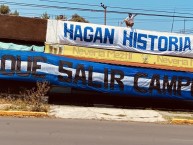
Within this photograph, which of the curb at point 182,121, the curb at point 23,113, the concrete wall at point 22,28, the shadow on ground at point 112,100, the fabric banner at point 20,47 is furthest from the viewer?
the concrete wall at point 22,28

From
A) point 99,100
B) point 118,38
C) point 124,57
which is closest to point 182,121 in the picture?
point 99,100

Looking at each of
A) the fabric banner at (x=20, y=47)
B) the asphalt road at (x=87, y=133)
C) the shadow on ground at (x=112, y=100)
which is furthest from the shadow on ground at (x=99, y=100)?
the asphalt road at (x=87, y=133)

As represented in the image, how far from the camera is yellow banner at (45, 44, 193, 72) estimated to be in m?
19.2

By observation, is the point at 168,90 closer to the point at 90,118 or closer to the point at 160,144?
the point at 90,118

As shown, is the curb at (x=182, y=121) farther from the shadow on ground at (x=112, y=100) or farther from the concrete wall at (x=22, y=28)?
the concrete wall at (x=22, y=28)

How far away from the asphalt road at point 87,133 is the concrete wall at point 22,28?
710cm

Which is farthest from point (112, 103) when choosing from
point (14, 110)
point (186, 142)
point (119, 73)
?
point (186, 142)

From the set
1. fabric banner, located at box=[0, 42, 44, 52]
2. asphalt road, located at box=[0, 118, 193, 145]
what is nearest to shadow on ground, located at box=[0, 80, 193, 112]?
fabric banner, located at box=[0, 42, 44, 52]

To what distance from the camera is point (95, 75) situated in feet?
58.3

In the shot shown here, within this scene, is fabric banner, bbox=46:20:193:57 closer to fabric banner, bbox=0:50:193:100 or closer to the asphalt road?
fabric banner, bbox=0:50:193:100

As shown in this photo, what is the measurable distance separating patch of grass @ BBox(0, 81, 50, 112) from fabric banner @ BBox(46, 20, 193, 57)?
119 inches

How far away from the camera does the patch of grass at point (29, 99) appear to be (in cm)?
1523

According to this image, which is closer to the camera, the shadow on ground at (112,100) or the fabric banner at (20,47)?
the fabric banner at (20,47)

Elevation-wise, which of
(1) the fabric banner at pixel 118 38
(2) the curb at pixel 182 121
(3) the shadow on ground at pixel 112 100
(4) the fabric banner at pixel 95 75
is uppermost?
(1) the fabric banner at pixel 118 38
